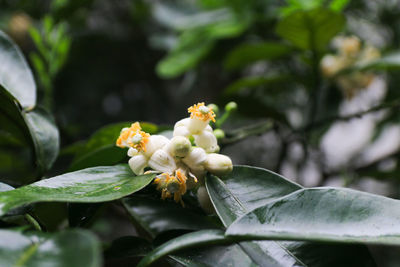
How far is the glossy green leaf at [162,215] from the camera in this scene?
51 centimetres

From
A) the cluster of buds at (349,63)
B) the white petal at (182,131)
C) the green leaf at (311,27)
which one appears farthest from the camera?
the cluster of buds at (349,63)

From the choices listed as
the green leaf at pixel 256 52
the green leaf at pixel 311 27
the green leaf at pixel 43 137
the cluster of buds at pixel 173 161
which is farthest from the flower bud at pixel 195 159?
the green leaf at pixel 256 52

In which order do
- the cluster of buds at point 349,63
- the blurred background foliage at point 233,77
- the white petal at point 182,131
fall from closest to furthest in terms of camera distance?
the white petal at point 182,131 < the blurred background foliage at point 233,77 < the cluster of buds at point 349,63

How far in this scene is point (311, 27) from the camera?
882mm

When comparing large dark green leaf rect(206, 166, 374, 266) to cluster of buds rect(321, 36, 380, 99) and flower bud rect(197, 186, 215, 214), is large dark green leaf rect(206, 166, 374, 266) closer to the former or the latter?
flower bud rect(197, 186, 215, 214)

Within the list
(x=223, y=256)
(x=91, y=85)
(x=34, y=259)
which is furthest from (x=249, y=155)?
(x=34, y=259)

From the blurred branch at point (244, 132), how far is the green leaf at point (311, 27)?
0.22 m

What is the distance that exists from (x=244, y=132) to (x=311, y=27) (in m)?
0.30

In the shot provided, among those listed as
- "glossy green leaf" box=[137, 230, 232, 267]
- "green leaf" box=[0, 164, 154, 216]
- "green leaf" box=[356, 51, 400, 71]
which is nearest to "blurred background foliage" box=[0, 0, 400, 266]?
"green leaf" box=[356, 51, 400, 71]

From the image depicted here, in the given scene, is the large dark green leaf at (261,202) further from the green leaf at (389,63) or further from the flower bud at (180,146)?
the green leaf at (389,63)

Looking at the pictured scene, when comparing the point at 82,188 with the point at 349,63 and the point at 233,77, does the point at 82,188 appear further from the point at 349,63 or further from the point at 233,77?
the point at 233,77

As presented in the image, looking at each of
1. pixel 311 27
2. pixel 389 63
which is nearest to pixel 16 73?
pixel 311 27

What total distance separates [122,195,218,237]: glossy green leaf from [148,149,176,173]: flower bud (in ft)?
0.22

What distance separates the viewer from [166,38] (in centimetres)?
149
